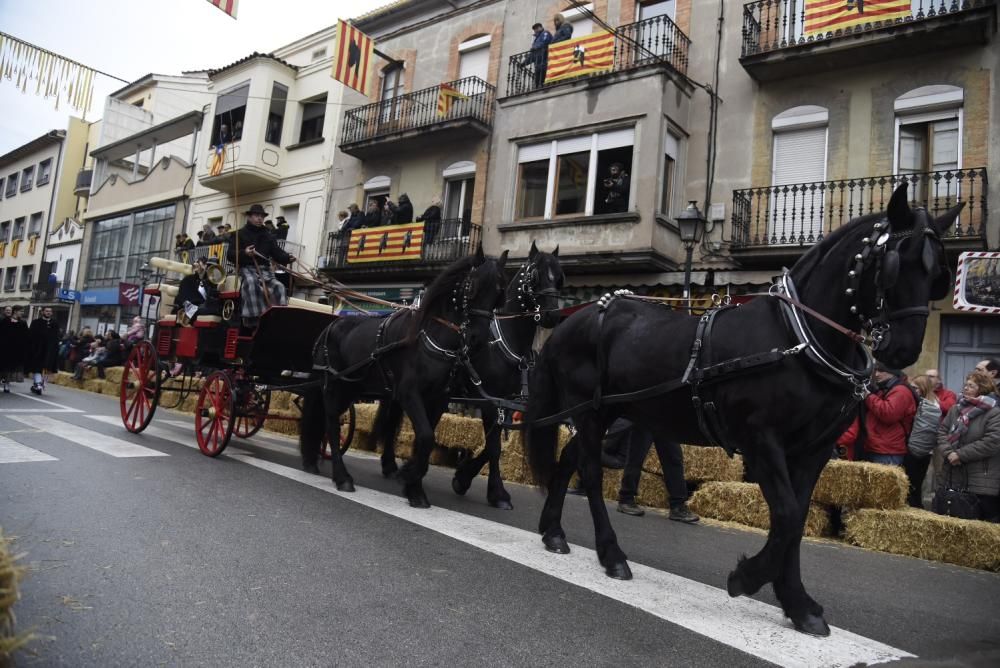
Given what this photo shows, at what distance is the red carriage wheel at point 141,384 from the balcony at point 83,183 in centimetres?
3007

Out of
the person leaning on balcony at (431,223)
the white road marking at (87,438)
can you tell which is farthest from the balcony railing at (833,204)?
the white road marking at (87,438)

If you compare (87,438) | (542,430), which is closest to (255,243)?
(87,438)

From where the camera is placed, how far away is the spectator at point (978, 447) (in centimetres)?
629

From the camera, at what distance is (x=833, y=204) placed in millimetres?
12812

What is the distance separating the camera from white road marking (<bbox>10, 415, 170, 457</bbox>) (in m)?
A: 7.45

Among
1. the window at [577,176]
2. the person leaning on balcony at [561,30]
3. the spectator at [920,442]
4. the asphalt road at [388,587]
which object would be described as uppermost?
the person leaning on balcony at [561,30]

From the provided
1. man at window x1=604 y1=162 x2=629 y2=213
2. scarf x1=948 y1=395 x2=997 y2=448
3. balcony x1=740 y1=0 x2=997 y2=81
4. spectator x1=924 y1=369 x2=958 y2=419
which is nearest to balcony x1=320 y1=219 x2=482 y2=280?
man at window x1=604 y1=162 x2=629 y2=213

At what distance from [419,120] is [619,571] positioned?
1728 centimetres

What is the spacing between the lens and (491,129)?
1797 centimetres

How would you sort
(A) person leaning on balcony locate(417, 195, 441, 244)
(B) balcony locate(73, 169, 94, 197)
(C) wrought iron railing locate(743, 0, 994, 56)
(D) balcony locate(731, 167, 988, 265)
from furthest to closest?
1. (B) balcony locate(73, 169, 94, 197)
2. (A) person leaning on balcony locate(417, 195, 441, 244)
3. (C) wrought iron railing locate(743, 0, 994, 56)
4. (D) balcony locate(731, 167, 988, 265)

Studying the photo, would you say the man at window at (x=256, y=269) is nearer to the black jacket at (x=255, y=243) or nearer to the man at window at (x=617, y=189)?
the black jacket at (x=255, y=243)

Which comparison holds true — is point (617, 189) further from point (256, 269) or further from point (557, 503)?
point (557, 503)

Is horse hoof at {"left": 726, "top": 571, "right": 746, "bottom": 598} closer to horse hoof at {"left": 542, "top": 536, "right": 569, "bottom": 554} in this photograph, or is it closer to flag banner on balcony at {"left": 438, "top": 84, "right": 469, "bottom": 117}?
horse hoof at {"left": 542, "top": 536, "right": 569, "bottom": 554}

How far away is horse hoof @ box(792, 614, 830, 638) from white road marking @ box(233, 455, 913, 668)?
32mm
